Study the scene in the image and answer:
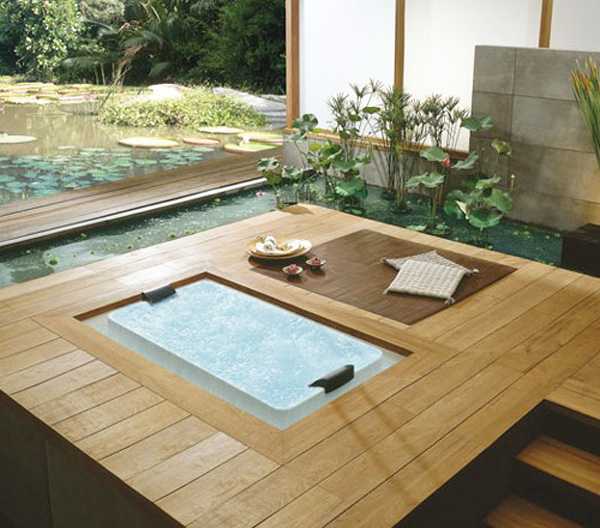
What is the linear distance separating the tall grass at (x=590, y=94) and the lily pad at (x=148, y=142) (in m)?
4.33

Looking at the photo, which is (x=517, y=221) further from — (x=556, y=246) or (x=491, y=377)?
(x=491, y=377)

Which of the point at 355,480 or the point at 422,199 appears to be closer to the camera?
the point at 355,480

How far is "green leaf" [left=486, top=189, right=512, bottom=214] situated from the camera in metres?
5.10

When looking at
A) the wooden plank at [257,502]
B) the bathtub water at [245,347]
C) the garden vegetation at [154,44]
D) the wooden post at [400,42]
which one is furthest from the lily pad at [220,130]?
the wooden plank at [257,502]

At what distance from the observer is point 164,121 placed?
30.9ft

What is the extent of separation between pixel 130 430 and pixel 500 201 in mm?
3177

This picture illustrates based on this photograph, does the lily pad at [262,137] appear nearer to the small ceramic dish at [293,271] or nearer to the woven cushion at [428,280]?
the small ceramic dish at [293,271]

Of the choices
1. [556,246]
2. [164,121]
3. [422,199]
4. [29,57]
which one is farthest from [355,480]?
[29,57]

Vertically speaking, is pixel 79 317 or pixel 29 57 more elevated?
pixel 29 57

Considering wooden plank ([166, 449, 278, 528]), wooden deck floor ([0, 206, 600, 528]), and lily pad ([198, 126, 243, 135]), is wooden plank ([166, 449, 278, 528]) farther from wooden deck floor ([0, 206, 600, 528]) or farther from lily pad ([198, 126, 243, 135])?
lily pad ([198, 126, 243, 135])

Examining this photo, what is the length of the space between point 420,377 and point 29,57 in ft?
29.0

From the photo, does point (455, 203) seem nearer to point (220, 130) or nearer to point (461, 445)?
point (461, 445)

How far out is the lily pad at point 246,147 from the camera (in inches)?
315

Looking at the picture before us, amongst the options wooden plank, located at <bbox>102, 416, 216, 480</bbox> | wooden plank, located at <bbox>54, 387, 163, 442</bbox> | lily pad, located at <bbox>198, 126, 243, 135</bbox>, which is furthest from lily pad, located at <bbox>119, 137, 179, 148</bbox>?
wooden plank, located at <bbox>102, 416, 216, 480</bbox>
